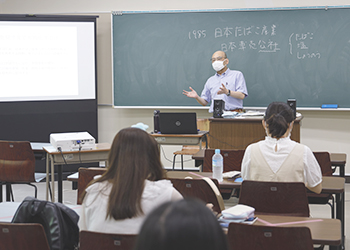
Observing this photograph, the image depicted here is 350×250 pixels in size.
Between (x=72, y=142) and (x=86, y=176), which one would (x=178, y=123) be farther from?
(x=86, y=176)

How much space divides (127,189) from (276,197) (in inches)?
43.6

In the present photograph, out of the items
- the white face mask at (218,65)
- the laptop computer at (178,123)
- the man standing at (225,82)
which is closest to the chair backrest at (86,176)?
the laptop computer at (178,123)

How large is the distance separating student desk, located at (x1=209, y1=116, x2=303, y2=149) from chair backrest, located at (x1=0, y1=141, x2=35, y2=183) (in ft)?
6.33

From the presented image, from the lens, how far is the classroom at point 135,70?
590 centimetres

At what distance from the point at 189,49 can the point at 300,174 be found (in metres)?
3.76

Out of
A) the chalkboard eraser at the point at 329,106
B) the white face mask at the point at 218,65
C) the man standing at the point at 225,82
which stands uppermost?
the white face mask at the point at 218,65

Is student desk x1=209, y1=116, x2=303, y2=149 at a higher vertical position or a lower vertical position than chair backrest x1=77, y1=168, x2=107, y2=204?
higher

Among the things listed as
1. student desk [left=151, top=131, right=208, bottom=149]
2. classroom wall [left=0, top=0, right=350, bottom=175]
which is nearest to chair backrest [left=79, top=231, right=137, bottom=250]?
student desk [left=151, top=131, right=208, bottom=149]

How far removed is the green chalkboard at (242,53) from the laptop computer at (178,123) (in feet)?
4.65

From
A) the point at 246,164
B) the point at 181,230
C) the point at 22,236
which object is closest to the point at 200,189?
the point at 246,164

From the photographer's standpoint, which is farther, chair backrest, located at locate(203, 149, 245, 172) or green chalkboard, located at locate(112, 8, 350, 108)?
green chalkboard, located at locate(112, 8, 350, 108)

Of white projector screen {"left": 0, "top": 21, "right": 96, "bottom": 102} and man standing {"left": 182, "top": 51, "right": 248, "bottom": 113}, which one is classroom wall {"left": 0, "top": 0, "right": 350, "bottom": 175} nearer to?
white projector screen {"left": 0, "top": 21, "right": 96, "bottom": 102}

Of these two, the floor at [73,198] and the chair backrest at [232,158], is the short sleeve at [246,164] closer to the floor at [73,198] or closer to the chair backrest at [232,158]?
the chair backrest at [232,158]

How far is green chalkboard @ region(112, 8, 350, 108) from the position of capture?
18.7 ft
